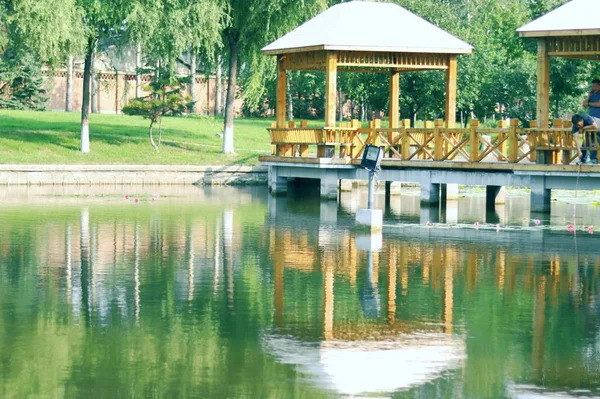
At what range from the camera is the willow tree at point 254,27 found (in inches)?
1688

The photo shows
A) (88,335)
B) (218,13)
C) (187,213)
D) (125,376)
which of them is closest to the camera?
(125,376)

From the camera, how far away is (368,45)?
3262cm

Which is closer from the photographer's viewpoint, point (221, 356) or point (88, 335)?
point (221, 356)

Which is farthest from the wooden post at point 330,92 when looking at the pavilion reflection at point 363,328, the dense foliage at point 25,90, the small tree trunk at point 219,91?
the dense foliage at point 25,90

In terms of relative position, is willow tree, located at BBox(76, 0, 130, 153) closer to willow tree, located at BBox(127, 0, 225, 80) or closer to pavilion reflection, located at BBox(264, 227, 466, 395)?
willow tree, located at BBox(127, 0, 225, 80)

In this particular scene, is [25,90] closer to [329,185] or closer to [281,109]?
[281,109]

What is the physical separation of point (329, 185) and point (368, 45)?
3737 mm

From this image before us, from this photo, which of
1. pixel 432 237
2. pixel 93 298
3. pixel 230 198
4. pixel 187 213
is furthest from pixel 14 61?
pixel 93 298

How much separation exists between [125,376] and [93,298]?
4.32m

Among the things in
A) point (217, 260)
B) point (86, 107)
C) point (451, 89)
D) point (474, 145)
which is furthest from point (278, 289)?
point (86, 107)

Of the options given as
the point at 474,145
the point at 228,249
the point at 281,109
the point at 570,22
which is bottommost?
the point at 228,249

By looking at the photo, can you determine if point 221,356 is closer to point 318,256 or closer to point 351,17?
point 318,256

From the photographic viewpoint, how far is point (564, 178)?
28.6 m

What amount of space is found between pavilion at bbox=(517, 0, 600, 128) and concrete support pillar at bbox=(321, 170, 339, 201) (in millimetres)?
5976
